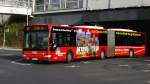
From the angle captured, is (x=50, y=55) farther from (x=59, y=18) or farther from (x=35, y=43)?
(x=59, y=18)

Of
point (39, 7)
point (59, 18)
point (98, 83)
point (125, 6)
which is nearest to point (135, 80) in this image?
point (98, 83)

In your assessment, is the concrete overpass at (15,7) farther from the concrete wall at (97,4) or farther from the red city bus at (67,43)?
the red city bus at (67,43)

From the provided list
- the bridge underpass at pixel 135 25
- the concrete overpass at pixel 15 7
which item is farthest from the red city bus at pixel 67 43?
the concrete overpass at pixel 15 7

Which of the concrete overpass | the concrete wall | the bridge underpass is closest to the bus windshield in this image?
the concrete wall

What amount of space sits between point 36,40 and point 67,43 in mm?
2194

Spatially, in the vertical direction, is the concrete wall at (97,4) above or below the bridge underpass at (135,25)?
above

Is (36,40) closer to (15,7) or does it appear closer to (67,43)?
(67,43)

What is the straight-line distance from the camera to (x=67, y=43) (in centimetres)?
2972

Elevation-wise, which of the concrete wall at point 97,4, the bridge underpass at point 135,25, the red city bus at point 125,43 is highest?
the concrete wall at point 97,4

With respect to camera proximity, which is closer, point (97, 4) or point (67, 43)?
point (67, 43)

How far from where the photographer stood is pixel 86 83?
684 inches

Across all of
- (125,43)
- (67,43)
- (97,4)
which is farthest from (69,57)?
(97,4)

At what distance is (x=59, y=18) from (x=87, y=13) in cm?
470

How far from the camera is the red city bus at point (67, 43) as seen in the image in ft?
92.5
